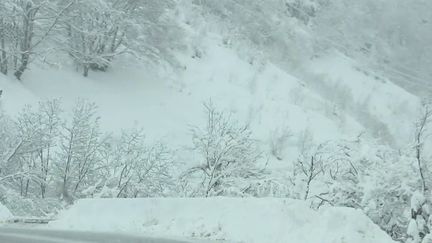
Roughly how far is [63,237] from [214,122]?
858 centimetres

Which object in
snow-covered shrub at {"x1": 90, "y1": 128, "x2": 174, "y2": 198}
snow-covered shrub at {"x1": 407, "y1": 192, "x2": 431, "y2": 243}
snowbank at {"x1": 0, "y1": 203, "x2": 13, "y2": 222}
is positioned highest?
snow-covered shrub at {"x1": 407, "y1": 192, "x2": 431, "y2": 243}

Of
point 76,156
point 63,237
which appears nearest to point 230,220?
point 63,237

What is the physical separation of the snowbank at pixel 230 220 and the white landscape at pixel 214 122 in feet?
0.08

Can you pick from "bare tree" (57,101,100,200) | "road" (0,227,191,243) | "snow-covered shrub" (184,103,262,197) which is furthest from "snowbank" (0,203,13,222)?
"snow-covered shrub" (184,103,262,197)

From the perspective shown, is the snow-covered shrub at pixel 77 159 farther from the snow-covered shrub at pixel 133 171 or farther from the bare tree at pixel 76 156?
the snow-covered shrub at pixel 133 171

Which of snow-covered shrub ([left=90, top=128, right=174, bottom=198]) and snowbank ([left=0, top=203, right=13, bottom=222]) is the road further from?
snow-covered shrub ([left=90, top=128, right=174, bottom=198])

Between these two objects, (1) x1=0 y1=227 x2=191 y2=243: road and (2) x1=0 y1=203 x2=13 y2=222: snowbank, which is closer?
(1) x1=0 y1=227 x2=191 y2=243: road

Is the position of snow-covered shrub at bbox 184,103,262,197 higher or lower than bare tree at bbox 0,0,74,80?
lower

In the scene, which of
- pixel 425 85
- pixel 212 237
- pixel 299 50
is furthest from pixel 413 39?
pixel 212 237

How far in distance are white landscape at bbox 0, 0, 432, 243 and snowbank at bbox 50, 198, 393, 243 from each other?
0.02 m

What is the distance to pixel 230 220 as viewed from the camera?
31.1ft

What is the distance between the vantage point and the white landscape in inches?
400

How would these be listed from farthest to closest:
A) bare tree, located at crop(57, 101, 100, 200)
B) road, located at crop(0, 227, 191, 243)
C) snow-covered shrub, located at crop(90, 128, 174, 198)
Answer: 1. bare tree, located at crop(57, 101, 100, 200)
2. snow-covered shrub, located at crop(90, 128, 174, 198)
3. road, located at crop(0, 227, 191, 243)

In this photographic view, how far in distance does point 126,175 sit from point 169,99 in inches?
450
